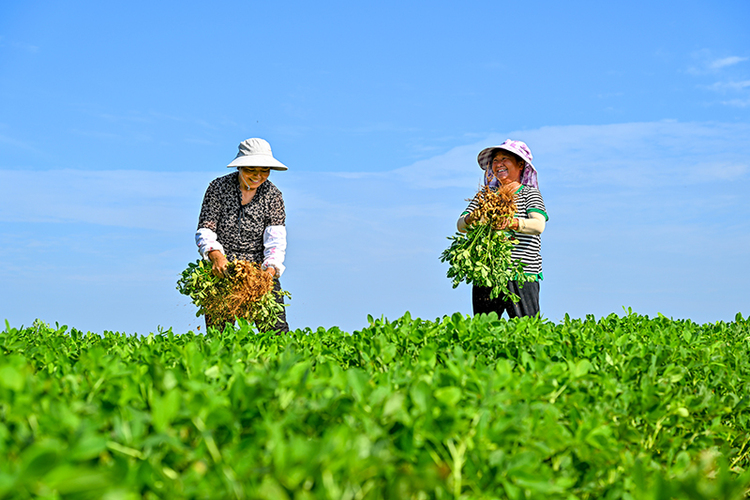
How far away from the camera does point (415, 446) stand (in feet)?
6.07

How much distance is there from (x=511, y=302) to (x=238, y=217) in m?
3.11

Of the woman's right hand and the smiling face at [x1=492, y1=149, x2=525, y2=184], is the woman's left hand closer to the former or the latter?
the smiling face at [x1=492, y1=149, x2=525, y2=184]

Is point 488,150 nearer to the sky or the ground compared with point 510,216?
nearer to the sky

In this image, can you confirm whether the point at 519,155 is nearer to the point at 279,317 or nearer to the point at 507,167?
the point at 507,167

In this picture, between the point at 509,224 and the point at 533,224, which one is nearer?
the point at 509,224

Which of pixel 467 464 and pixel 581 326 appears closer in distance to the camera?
pixel 467 464

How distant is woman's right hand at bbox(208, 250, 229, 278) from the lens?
7.03 m

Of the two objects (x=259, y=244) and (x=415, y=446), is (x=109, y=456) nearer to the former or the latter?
(x=415, y=446)

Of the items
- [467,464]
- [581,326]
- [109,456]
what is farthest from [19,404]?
[581,326]

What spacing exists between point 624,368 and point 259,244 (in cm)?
498

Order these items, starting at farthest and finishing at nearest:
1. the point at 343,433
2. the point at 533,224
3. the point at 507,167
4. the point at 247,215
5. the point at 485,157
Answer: the point at 485,157 < the point at 507,167 < the point at 247,215 < the point at 533,224 < the point at 343,433

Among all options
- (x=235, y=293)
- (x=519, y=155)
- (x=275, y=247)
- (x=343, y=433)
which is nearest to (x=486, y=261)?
(x=519, y=155)

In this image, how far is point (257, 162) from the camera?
7168mm

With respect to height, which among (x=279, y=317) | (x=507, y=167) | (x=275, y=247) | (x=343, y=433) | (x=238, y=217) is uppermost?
(x=507, y=167)
